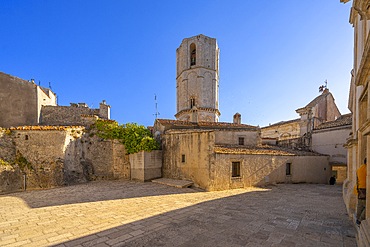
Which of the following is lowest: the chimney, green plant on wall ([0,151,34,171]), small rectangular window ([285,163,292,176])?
small rectangular window ([285,163,292,176])

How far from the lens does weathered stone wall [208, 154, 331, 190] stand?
12.3m

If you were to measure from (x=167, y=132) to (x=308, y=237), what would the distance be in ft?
39.4

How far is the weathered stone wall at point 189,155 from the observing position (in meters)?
12.0

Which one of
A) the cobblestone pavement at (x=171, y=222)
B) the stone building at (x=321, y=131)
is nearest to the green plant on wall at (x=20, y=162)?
the cobblestone pavement at (x=171, y=222)

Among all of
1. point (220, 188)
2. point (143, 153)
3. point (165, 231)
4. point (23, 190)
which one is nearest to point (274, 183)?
point (220, 188)

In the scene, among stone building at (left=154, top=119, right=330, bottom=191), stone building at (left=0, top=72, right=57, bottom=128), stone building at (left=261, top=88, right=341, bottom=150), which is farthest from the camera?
stone building at (left=261, top=88, right=341, bottom=150)

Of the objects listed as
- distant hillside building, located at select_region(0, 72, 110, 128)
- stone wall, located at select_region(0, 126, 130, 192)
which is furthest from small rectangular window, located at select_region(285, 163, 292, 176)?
distant hillside building, located at select_region(0, 72, 110, 128)

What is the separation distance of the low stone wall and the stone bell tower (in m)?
13.9

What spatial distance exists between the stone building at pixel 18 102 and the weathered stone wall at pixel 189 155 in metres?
14.6

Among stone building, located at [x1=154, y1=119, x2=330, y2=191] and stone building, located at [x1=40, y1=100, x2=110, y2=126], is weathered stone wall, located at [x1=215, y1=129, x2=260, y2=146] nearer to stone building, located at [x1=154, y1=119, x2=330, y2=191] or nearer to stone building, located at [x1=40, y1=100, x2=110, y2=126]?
stone building, located at [x1=154, y1=119, x2=330, y2=191]

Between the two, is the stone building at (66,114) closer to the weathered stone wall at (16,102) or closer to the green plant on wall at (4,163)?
the weathered stone wall at (16,102)

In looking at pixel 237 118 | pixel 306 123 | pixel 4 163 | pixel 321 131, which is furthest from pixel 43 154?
pixel 306 123

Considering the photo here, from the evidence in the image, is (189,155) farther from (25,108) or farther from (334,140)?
(25,108)

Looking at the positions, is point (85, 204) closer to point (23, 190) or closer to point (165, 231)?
point (165, 231)
